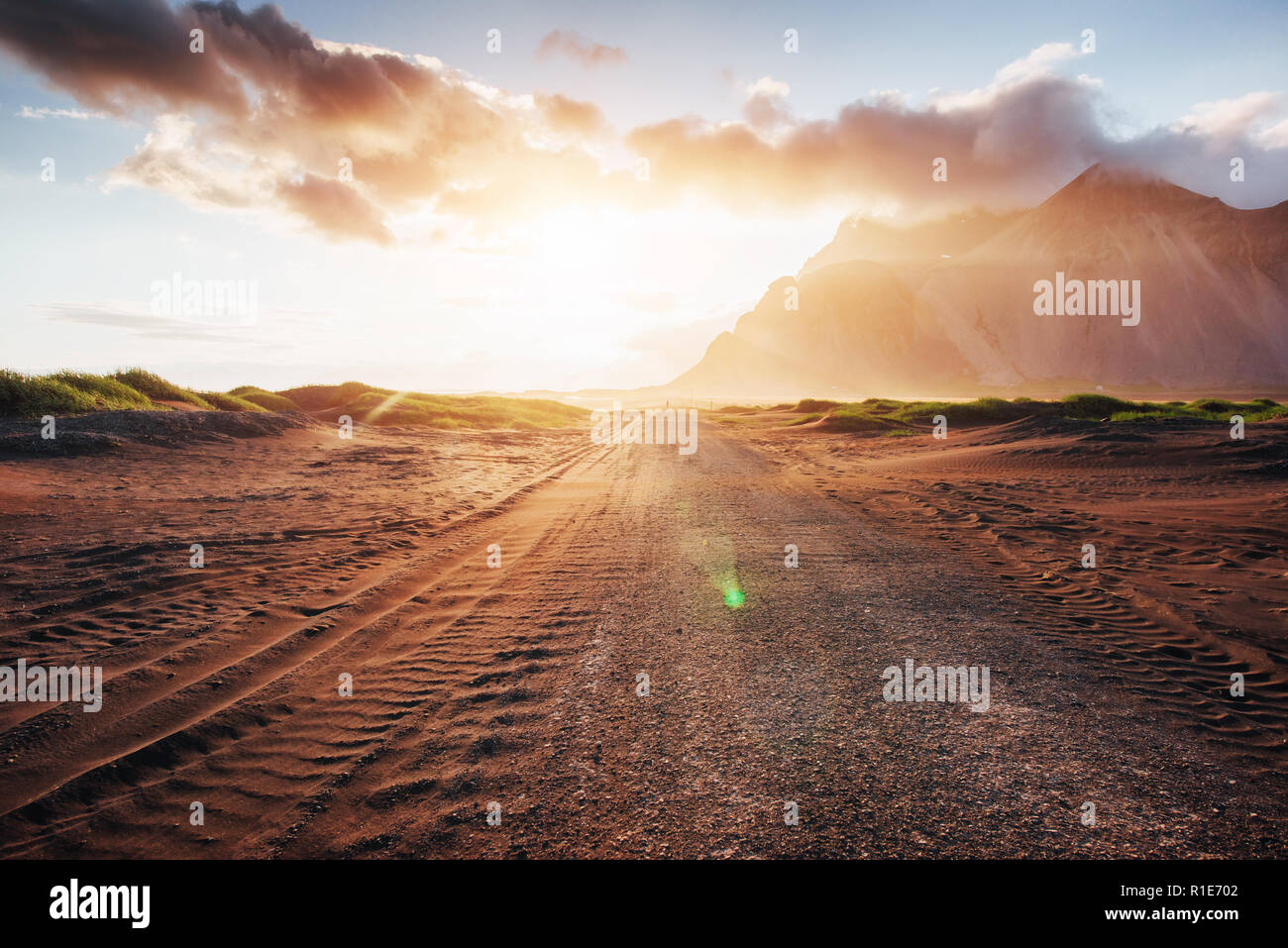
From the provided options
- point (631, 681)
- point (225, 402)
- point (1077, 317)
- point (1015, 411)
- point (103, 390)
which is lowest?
point (631, 681)

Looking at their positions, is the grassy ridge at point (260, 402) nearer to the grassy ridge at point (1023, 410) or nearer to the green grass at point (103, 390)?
the green grass at point (103, 390)

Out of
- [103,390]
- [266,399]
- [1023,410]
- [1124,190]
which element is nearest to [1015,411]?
[1023,410]

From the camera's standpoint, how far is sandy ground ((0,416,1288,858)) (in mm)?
3027

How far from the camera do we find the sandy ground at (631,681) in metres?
3.03

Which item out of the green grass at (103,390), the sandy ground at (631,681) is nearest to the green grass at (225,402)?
the green grass at (103,390)

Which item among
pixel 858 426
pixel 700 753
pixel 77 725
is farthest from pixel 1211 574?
pixel 858 426

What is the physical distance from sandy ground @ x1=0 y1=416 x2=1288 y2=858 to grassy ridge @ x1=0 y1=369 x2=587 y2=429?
11.0 metres

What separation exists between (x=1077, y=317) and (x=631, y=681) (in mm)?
176464

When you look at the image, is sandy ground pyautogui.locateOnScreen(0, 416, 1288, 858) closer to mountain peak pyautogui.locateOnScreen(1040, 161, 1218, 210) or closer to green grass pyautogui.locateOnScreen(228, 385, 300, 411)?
green grass pyautogui.locateOnScreen(228, 385, 300, 411)

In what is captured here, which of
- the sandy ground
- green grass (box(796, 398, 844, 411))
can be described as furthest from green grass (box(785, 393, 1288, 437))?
the sandy ground

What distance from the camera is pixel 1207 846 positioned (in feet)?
9.21

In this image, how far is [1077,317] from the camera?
137m

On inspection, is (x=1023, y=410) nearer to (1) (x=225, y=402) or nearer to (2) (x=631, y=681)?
(2) (x=631, y=681)
